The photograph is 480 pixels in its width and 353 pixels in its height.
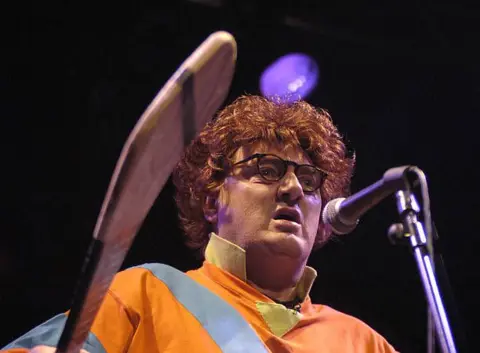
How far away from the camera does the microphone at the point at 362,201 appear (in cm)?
132

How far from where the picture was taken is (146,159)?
94cm

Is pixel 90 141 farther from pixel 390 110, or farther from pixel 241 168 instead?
pixel 390 110

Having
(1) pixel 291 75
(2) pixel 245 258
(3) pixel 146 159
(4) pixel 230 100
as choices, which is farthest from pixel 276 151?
(1) pixel 291 75

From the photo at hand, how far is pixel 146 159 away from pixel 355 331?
4.12 feet

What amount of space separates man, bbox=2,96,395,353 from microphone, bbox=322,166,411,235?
43 cm

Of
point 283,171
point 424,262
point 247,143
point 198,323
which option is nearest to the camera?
point 424,262

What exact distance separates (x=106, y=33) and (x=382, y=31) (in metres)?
1.38

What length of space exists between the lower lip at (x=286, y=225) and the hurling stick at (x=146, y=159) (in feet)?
2.94

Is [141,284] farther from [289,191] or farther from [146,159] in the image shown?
[146,159]

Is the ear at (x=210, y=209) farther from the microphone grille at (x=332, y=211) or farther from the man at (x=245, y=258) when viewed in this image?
the microphone grille at (x=332, y=211)

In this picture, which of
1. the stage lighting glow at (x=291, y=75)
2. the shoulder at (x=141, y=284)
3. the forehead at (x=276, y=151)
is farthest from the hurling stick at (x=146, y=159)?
the stage lighting glow at (x=291, y=75)

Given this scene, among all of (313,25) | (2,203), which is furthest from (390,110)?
(2,203)

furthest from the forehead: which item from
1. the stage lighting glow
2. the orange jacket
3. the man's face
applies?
the stage lighting glow

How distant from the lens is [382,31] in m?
3.27
